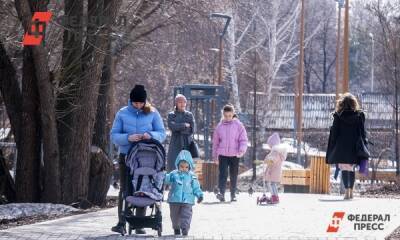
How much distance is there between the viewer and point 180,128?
18.4m

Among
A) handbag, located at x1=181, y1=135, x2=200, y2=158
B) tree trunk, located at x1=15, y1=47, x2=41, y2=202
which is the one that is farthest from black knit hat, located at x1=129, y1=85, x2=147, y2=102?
tree trunk, located at x1=15, y1=47, x2=41, y2=202

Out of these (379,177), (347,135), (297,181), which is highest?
(347,135)

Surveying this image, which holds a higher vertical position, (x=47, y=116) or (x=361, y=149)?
(x=47, y=116)

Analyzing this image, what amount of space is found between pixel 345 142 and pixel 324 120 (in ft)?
170

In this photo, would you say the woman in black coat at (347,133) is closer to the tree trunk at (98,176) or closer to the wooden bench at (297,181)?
the tree trunk at (98,176)

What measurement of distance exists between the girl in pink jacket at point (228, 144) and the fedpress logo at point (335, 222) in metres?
3.57

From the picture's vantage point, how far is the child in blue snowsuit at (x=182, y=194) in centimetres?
1360

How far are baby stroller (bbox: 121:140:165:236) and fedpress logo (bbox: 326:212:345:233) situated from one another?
7.23ft

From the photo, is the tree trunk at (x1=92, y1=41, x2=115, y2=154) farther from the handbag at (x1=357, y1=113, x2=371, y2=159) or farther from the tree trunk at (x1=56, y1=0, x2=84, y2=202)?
the handbag at (x1=357, y1=113, x2=371, y2=159)

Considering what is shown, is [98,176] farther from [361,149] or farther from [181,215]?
[181,215]

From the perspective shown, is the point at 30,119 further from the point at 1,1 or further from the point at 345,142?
the point at 345,142

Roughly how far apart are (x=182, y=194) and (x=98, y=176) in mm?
7541

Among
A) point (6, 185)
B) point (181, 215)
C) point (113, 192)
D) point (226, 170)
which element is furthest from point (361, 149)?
point (113, 192)

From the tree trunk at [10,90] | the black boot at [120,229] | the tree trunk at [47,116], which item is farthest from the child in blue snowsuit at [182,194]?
the tree trunk at [10,90]
